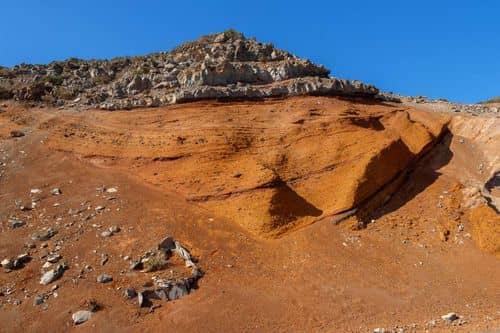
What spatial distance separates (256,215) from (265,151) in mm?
→ 3198

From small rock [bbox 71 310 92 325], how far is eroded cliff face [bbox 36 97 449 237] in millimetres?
5343

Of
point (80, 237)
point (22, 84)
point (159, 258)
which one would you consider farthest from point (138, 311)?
point (22, 84)

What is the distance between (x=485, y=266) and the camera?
13477 millimetres

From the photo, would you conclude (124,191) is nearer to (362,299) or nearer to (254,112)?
(254,112)

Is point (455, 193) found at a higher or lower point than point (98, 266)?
higher

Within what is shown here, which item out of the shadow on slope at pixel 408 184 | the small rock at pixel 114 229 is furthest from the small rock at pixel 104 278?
the shadow on slope at pixel 408 184

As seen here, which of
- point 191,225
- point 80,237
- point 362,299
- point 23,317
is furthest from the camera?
point 191,225

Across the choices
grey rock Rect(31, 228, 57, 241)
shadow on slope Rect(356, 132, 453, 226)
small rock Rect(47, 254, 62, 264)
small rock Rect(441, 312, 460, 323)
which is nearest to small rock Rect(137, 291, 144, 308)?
small rock Rect(47, 254, 62, 264)

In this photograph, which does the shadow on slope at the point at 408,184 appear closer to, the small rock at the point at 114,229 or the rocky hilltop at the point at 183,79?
the rocky hilltop at the point at 183,79

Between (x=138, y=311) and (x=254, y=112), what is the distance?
32.9 ft

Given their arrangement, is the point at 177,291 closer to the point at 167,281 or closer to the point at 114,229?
the point at 167,281

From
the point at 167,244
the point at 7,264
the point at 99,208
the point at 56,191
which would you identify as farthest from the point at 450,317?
the point at 56,191

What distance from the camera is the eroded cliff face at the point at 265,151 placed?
1494 centimetres

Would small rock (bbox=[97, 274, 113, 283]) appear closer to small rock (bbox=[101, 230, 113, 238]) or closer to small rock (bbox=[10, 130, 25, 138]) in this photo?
small rock (bbox=[101, 230, 113, 238])
